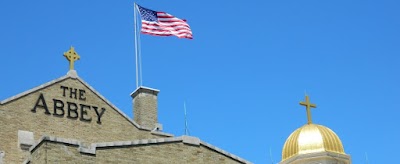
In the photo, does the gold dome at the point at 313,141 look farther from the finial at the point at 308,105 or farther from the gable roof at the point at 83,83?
the gable roof at the point at 83,83

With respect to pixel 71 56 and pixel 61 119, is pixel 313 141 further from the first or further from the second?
pixel 61 119

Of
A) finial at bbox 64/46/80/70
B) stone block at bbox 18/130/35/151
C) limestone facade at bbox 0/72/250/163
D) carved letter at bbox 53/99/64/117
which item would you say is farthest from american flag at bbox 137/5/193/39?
stone block at bbox 18/130/35/151

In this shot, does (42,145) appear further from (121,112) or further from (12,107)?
(121,112)

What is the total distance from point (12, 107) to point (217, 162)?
10.2 metres

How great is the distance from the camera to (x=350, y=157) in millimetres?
47125

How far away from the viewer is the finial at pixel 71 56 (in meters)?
37.1

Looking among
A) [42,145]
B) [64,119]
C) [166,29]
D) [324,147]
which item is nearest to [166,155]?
[42,145]

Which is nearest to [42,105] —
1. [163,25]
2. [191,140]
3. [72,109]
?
[72,109]

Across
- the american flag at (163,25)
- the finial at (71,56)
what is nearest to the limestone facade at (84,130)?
the finial at (71,56)

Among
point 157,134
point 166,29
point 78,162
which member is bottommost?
point 78,162

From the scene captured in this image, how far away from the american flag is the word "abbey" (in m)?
5.33

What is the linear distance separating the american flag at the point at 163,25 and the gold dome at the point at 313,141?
11.8 m

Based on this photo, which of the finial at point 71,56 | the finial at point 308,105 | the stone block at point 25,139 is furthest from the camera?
the finial at point 308,105

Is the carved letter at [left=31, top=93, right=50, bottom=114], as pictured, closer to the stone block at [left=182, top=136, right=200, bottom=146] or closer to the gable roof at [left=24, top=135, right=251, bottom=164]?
the gable roof at [left=24, top=135, right=251, bottom=164]
